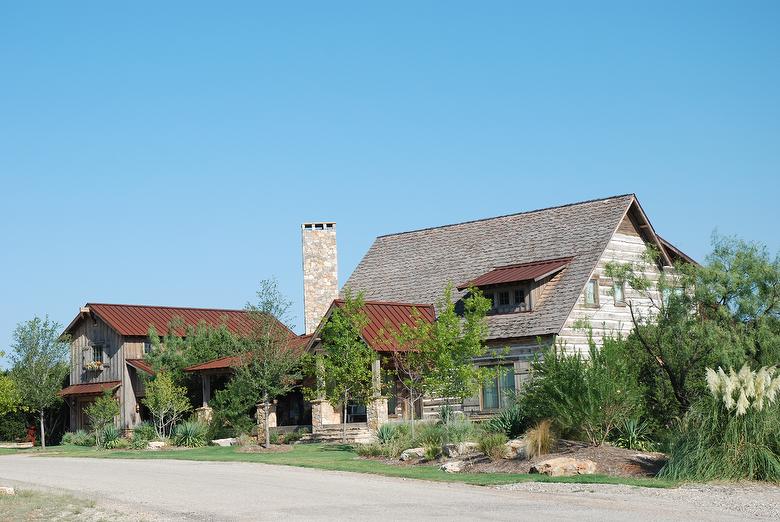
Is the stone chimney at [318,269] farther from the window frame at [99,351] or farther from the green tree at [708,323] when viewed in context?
the green tree at [708,323]

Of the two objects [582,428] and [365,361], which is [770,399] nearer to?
[582,428]

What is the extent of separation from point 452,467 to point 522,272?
15.4 metres

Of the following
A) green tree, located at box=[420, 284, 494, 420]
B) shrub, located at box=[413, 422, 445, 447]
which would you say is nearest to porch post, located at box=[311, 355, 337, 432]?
green tree, located at box=[420, 284, 494, 420]

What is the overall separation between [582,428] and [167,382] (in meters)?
23.1

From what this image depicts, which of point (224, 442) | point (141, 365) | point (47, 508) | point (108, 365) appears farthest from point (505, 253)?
point (47, 508)

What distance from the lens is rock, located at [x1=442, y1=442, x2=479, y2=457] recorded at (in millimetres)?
24453

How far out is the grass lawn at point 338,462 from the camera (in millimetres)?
19312

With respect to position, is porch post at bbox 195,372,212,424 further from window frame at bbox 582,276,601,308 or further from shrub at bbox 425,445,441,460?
shrub at bbox 425,445,441,460

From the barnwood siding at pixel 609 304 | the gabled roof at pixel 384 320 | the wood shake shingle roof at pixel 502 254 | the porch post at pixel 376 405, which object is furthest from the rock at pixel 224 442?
the barnwood siding at pixel 609 304

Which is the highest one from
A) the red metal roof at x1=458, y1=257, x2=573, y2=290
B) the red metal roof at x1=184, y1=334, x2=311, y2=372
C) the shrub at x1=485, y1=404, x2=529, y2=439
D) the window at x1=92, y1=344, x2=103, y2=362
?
the red metal roof at x1=458, y1=257, x2=573, y2=290

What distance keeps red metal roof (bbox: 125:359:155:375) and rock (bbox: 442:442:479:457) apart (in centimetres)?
2373

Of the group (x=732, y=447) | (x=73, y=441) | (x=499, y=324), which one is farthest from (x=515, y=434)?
(x=73, y=441)

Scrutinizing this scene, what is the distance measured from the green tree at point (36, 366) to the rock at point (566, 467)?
33.9 m

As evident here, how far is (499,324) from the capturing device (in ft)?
120
